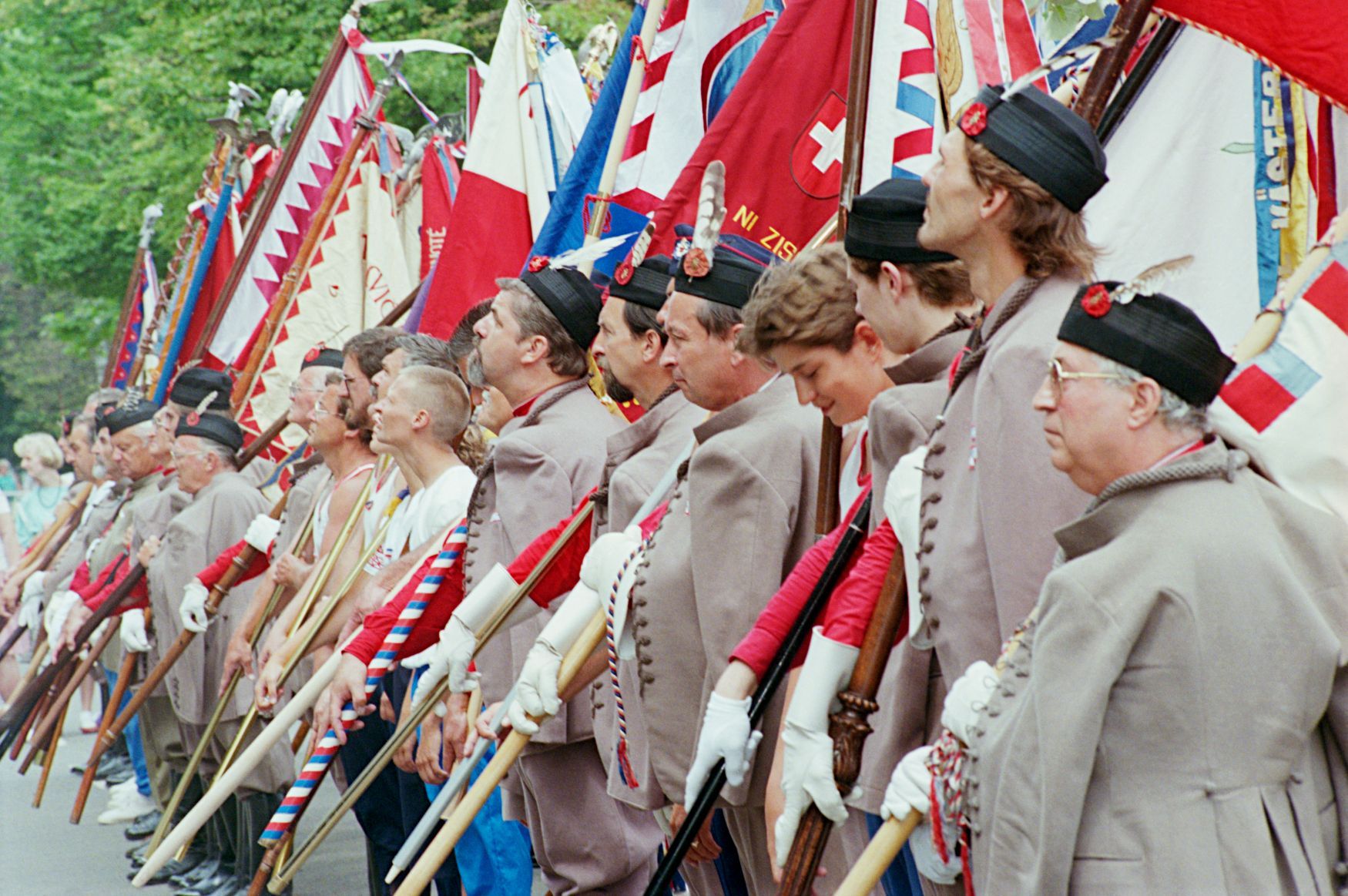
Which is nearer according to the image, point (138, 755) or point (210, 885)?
point (210, 885)

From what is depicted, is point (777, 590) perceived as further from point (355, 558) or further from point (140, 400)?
point (140, 400)

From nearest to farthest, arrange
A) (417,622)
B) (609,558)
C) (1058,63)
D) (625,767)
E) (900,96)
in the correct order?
(1058,63)
(609,558)
(625,767)
(900,96)
(417,622)

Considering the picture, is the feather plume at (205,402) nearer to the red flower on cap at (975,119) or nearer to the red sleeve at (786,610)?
the red sleeve at (786,610)

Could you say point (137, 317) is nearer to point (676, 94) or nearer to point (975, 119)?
point (676, 94)

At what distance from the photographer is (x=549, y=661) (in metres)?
4.21

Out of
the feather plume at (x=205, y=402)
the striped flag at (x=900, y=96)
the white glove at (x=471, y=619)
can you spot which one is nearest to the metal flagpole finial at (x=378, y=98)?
the feather plume at (x=205, y=402)

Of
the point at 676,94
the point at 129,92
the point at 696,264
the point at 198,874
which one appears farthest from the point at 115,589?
the point at 129,92

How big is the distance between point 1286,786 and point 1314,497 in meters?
0.48

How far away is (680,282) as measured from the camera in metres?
4.12

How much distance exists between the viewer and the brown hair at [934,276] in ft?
10.9

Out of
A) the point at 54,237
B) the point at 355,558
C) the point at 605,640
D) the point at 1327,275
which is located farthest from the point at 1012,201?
the point at 54,237

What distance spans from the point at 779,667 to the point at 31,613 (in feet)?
33.7

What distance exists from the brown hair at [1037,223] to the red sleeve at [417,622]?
285 cm

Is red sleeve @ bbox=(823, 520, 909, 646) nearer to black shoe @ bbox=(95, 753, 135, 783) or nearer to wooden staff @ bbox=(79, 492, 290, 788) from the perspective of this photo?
wooden staff @ bbox=(79, 492, 290, 788)
